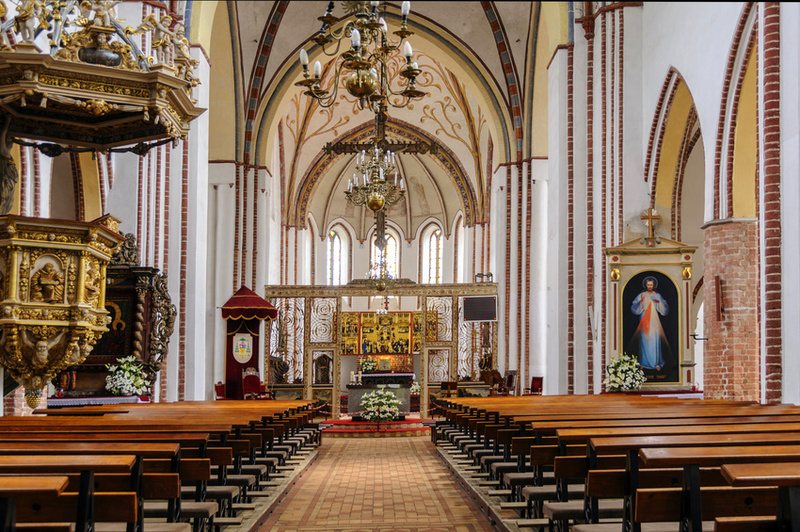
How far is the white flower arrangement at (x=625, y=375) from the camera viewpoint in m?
13.8

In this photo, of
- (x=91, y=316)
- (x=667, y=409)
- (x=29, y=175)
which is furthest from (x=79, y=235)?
(x=667, y=409)

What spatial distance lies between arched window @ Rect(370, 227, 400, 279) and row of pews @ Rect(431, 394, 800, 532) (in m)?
25.5

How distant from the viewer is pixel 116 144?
401 inches

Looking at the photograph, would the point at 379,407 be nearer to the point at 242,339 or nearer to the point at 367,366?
the point at 242,339

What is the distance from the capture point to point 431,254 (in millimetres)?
35438

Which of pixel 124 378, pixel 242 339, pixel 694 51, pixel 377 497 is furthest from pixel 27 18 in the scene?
pixel 242 339

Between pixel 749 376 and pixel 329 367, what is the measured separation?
17042 mm

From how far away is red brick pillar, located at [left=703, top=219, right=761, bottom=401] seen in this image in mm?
11609

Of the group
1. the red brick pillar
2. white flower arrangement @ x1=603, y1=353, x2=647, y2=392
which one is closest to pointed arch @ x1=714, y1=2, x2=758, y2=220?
the red brick pillar

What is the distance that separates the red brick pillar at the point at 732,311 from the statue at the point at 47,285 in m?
7.41

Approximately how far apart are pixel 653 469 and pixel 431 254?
100 feet

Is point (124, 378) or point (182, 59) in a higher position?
point (182, 59)

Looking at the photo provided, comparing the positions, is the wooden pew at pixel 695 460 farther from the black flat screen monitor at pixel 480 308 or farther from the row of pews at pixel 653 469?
the black flat screen monitor at pixel 480 308

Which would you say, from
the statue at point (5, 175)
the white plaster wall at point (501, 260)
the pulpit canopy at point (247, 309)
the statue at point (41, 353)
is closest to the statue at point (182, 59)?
the statue at point (5, 175)
